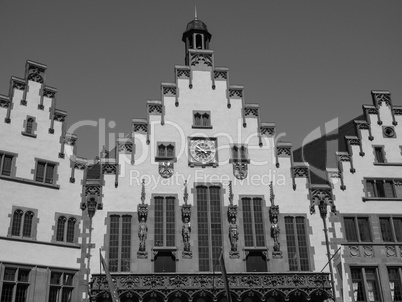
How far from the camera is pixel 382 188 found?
37.4 m

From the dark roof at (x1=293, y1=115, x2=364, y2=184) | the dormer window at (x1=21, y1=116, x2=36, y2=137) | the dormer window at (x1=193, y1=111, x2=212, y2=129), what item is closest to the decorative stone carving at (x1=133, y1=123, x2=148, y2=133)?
the dormer window at (x1=193, y1=111, x2=212, y2=129)

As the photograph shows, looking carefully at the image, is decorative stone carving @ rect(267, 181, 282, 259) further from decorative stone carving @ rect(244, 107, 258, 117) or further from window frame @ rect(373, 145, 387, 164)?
window frame @ rect(373, 145, 387, 164)

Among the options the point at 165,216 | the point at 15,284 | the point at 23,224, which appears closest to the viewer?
the point at 15,284

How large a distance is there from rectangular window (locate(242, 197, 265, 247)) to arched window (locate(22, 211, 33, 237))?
12988 mm

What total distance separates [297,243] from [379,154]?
8975 millimetres

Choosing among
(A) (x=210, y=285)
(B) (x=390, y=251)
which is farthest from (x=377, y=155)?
(A) (x=210, y=285)

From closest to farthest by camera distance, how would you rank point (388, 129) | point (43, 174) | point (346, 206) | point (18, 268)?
point (18, 268) → point (43, 174) → point (346, 206) → point (388, 129)

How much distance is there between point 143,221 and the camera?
3422 centimetres

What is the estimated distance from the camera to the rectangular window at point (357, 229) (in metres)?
35.7

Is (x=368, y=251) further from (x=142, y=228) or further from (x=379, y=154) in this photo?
(x=142, y=228)

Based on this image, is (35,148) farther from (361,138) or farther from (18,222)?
(361,138)

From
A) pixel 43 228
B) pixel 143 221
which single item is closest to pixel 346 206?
pixel 143 221

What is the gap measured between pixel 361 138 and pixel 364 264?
8.83m

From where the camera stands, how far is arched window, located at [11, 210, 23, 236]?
31.5m
